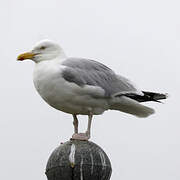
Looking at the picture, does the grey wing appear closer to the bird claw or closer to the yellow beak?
the yellow beak

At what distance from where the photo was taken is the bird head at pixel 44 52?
23.6ft

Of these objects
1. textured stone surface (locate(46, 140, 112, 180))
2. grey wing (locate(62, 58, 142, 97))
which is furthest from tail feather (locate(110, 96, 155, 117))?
textured stone surface (locate(46, 140, 112, 180))

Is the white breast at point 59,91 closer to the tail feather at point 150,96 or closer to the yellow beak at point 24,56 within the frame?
the yellow beak at point 24,56

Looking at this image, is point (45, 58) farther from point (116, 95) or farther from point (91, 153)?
point (91, 153)

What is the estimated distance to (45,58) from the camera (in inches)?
283

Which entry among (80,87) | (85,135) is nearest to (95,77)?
(80,87)

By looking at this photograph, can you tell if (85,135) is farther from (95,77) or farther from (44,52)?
(44,52)

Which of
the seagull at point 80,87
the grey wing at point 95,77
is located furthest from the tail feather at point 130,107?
the grey wing at point 95,77

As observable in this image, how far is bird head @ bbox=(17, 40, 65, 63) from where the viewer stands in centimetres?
721

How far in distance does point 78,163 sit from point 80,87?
1.63 meters

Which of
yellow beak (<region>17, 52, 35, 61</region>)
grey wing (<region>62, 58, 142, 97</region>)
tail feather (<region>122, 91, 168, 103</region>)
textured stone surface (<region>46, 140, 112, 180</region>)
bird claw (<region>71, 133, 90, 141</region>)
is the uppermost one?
yellow beak (<region>17, 52, 35, 61</region>)

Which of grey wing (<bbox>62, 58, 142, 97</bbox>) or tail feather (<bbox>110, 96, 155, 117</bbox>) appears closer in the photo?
grey wing (<bbox>62, 58, 142, 97</bbox>)

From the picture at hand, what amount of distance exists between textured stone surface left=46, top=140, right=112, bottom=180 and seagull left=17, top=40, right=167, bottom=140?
612mm

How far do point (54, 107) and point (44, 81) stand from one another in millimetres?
445
